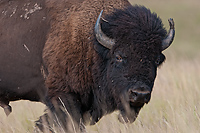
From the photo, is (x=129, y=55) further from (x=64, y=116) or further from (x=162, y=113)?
(x=162, y=113)

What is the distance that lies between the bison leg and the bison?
0.01 metres

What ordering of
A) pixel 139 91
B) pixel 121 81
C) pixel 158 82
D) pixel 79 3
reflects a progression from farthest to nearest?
1. pixel 158 82
2. pixel 79 3
3. pixel 121 81
4. pixel 139 91

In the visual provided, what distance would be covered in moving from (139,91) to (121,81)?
1.37ft

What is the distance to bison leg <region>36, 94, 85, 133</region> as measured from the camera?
4.76 metres

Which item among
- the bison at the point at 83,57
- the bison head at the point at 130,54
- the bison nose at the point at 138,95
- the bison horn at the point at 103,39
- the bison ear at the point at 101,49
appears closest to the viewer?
the bison nose at the point at 138,95

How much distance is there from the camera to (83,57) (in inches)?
190

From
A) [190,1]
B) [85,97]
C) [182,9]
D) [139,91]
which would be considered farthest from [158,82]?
[190,1]

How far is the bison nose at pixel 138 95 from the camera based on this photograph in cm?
411

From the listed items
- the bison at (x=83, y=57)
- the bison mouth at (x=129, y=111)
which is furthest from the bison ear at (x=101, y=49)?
the bison mouth at (x=129, y=111)

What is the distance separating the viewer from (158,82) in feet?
27.5

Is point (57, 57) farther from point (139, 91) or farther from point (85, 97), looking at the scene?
point (139, 91)

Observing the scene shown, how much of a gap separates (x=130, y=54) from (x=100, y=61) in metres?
0.51

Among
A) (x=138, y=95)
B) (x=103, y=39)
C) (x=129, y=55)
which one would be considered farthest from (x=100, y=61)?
(x=138, y=95)

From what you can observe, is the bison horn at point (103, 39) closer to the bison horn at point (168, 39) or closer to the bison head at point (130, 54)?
the bison head at point (130, 54)
